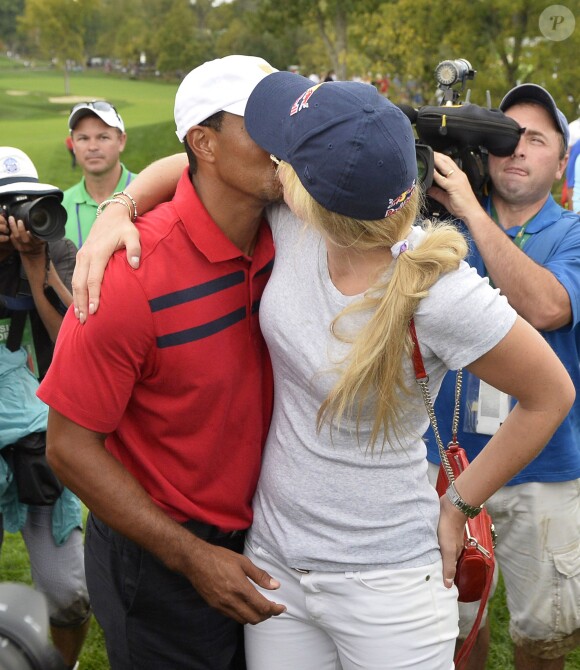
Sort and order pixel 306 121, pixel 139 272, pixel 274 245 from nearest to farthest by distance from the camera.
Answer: pixel 306 121
pixel 139 272
pixel 274 245

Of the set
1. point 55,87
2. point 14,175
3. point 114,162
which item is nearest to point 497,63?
point 114,162

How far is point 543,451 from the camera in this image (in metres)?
3.05

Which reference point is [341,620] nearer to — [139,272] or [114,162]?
[139,272]

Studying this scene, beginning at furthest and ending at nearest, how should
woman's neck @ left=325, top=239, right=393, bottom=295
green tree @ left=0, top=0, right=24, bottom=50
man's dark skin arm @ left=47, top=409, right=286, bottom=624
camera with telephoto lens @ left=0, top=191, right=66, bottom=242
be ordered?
green tree @ left=0, top=0, right=24, bottom=50 < camera with telephoto lens @ left=0, top=191, right=66, bottom=242 < man's dark skin arm @ left=47, top=409, right=286, bottom=624 < woman's neck @ left=325, top=239, right=393, bottom=295

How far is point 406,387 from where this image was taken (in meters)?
2.03

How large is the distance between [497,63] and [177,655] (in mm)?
16604

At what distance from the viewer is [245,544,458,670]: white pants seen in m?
2.11

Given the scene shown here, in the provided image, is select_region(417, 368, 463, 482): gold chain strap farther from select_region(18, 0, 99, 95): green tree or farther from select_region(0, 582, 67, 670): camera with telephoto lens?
select_region(18, 0, 99, 95): green tree

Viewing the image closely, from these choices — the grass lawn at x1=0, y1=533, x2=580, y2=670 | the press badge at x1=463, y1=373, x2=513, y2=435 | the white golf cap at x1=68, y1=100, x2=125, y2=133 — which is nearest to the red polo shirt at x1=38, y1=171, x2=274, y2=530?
the press badge at x1=463, y1=373, x2=513, y2=435

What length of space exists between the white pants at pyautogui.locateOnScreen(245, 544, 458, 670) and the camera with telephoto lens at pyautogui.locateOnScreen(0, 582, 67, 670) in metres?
1.01

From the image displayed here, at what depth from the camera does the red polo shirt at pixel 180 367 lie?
6.80ft

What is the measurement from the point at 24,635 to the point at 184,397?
1.01m

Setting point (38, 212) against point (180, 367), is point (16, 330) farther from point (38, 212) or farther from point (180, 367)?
point (180, 367)

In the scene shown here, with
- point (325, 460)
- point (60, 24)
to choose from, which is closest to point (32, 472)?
point (325, 460)
